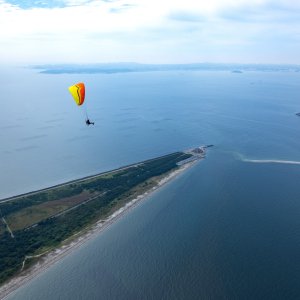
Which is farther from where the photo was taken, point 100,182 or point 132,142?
point 132,142

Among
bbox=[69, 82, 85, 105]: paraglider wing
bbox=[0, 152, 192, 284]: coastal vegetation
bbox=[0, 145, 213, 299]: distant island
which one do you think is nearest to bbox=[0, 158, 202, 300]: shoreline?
bbox=[0, 145, 213, 299]: distant island

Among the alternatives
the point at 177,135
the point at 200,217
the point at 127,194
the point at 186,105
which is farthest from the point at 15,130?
the point at 186,105

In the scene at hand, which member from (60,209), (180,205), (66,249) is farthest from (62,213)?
(180,205)

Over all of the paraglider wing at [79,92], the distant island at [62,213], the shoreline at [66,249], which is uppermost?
the paraglider wing at [79,92]

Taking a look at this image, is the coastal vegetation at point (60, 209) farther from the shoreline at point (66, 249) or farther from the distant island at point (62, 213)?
the shoreline at point (66, 249)

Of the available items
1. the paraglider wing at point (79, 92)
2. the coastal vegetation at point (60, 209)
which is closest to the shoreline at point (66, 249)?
the coastal vegetation at point (60, 209)

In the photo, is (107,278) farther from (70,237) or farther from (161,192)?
(161,192)

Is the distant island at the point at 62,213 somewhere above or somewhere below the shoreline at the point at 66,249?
above
